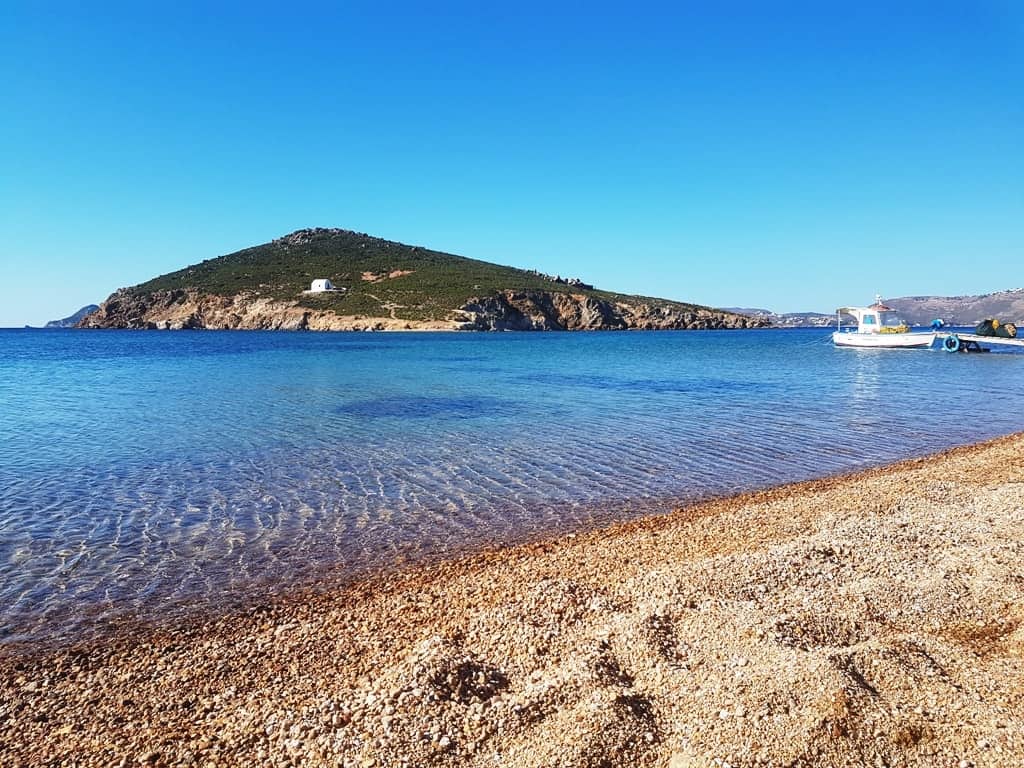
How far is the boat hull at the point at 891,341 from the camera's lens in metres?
57.2

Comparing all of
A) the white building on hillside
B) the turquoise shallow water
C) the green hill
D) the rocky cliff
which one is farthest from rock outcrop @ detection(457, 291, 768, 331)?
the turquoise shallow water

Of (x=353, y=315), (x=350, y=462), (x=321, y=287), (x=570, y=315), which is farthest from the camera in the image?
(x=570, y=315)

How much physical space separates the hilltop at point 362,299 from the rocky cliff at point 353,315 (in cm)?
22

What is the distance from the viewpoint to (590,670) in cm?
485

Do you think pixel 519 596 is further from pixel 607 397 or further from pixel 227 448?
pixel 607 397

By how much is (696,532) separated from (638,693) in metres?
4.59

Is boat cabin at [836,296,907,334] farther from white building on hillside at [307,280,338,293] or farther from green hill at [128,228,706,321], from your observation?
white building on hillside at [307,280,338,293]

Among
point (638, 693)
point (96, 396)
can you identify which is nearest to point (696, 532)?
point (638, 693)

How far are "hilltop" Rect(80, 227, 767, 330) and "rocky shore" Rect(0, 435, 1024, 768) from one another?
347 ft

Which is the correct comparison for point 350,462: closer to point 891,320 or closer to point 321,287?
point 891,320

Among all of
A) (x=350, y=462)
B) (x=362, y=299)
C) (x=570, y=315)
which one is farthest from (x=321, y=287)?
(x=350, y=462)

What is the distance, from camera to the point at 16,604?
688 cm

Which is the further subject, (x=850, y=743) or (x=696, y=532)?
(x=696, y=532)

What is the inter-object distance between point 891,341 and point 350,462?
198 feet
